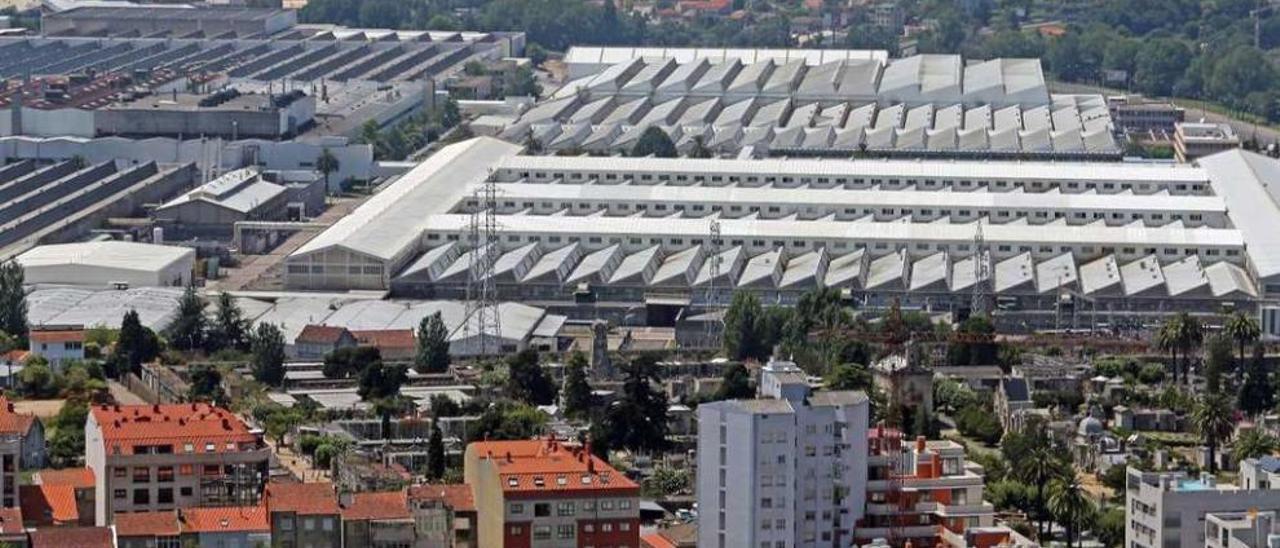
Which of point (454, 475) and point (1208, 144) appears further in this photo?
point (1208, 144)

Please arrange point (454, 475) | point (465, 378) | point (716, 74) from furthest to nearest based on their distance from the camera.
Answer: point (716, 74), point (465, 378), point (454, 475)

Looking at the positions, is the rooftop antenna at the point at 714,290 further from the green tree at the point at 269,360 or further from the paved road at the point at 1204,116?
the paved road at the point at 1204,116

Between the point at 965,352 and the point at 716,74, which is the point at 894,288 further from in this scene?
the point at 716,74

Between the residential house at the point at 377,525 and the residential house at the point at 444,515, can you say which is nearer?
the residential house at the point at 377,525

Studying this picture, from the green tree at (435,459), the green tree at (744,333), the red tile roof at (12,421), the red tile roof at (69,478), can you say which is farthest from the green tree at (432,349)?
the red tile roof at (69,478)

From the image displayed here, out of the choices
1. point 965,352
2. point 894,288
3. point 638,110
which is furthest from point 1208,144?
point 965,352

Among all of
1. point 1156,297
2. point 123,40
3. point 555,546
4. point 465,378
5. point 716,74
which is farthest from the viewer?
point 123,40
